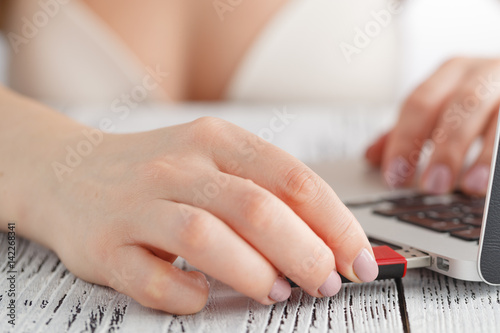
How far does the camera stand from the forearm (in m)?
0.46

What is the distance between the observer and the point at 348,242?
336 millimetres

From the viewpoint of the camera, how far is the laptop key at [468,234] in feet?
1.32

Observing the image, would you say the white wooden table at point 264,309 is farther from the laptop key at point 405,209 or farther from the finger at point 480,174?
the finger at point 480,174

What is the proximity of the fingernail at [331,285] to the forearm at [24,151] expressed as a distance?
0.26 meters

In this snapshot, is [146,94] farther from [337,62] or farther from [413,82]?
[413,82]

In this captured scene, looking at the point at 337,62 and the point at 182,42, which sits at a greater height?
the point at 182,42

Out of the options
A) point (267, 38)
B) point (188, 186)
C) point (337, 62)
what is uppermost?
point (188, 186)

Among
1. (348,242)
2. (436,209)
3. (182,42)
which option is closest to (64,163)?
(348,242)

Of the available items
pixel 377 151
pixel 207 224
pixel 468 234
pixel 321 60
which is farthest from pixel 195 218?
pixel 321 60

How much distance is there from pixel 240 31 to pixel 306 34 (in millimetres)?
196

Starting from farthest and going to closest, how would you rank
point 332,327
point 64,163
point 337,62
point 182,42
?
point 337,62, point 182,42, point 64,163, point 332,327

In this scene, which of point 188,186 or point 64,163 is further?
point 64,163

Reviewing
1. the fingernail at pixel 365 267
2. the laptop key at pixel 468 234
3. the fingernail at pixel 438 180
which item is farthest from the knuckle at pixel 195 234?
the fingernail at pixel 438 180

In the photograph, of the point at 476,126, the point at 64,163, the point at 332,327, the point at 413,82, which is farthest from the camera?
the point at 413,82
